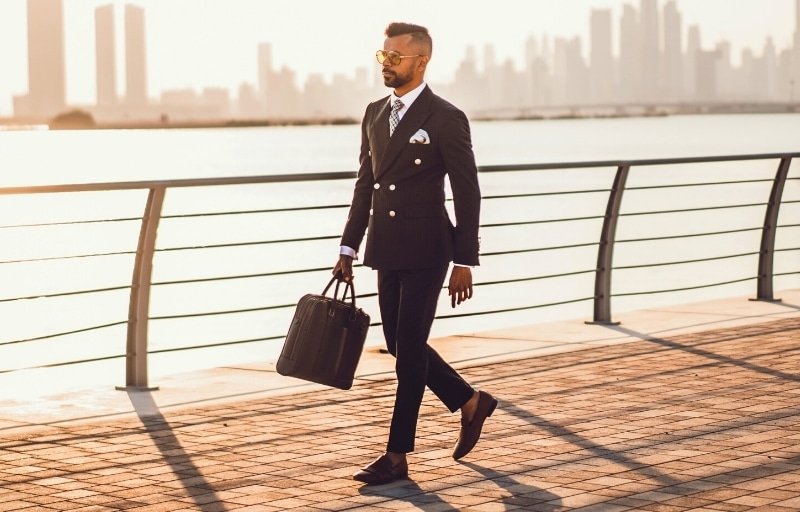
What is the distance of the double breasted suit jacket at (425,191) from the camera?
6441mm

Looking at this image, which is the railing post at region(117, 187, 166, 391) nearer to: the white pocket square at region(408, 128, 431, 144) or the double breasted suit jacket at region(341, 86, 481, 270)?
the double breasted suit jacket at region(341, 86, 481, 270)

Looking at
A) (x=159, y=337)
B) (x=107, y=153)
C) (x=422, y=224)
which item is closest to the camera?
(x=422, y=224)

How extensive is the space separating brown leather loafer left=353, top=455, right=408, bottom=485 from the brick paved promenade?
0.04m

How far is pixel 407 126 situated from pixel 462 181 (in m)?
0.31

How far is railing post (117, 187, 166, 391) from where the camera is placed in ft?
28.5

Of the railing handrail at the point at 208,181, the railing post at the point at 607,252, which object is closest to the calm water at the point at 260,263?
the railing handrail at the point at 208,181

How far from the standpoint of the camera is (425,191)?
6.50 meters

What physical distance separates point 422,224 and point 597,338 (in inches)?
172

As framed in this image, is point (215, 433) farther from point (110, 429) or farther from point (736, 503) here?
point (736, 503)

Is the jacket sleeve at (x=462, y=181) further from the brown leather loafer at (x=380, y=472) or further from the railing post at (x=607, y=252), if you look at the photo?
the railing post at (x=607, y=252)

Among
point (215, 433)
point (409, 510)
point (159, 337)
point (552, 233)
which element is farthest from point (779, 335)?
point (552, 233)

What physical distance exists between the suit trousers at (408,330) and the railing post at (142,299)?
7.84ft

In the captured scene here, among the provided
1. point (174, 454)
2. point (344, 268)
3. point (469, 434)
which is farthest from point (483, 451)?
point (174, 454)

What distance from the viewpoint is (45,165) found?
10350 cm
